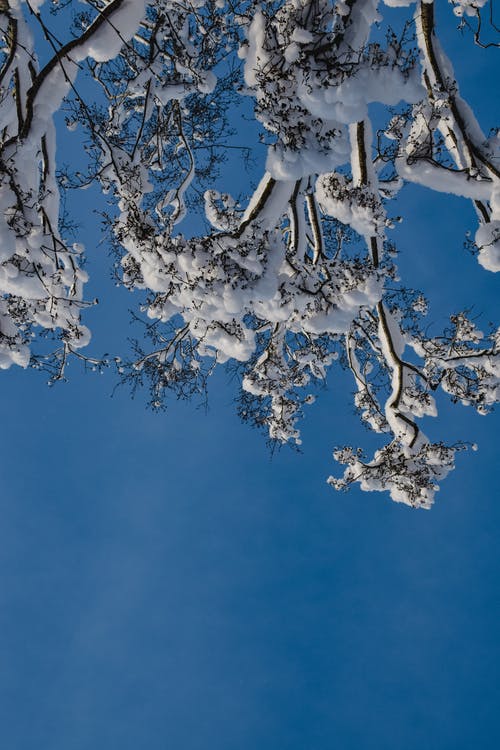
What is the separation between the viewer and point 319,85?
416 centimetres

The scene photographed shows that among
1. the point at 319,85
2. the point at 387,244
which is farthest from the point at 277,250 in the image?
the point at 387,244

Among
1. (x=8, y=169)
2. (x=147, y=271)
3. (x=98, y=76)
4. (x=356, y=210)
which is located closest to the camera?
(x=8, y=169)

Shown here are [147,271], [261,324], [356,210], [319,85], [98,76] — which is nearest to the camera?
[319,85]

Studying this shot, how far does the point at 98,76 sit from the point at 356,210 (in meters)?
4.88

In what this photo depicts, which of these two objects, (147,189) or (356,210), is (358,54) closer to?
(356,210)

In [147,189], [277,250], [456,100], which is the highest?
[456,100]

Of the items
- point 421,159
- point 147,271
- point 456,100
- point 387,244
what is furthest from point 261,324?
point 456,100

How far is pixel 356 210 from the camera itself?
5250 millimetres

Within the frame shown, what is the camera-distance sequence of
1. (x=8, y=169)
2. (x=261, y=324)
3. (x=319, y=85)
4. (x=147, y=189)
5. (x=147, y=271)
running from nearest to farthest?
1. (x=319, y=85)
2. (x=8, y=169)
3. (x=147, y=271)
4. (x=147, y=189)
5. (x=261, y=324)

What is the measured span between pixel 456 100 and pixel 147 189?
3688 mm


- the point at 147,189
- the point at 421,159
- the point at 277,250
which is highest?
the point at 421,159

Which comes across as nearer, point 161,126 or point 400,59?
point 400,59

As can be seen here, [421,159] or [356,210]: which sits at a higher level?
[421,159]

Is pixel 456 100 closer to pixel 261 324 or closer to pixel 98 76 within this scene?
pixel 261 324
